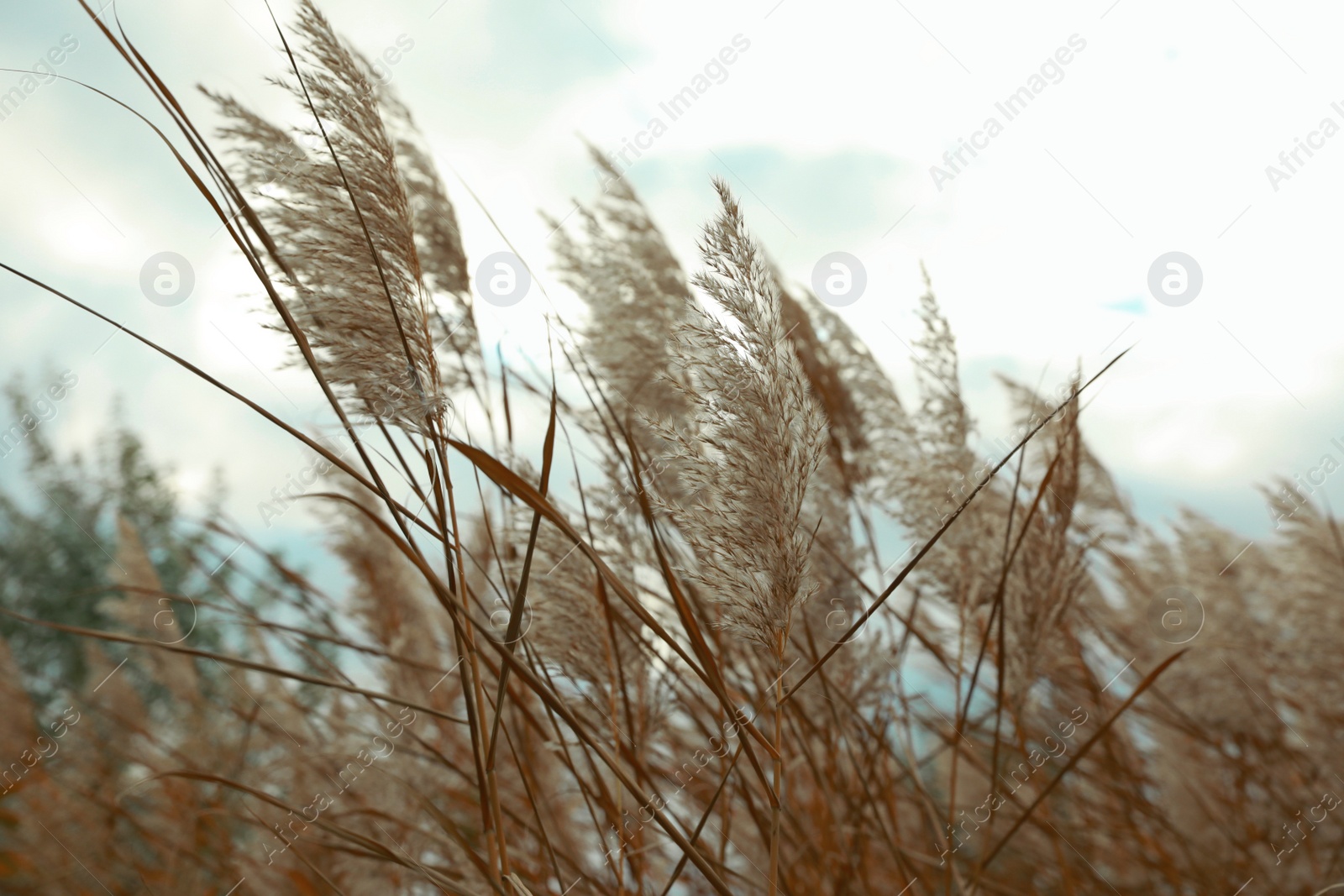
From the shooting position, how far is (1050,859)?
2.48 m

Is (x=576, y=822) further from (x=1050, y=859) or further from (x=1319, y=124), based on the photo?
(x=1319, y=124)

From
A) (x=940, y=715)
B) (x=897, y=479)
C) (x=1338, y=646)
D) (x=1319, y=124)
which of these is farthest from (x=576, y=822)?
(x=1319, y=124)

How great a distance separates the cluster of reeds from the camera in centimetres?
83

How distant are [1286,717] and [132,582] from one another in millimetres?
3977

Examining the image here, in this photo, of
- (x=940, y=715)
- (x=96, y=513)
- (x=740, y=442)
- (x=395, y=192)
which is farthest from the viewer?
(x=96, y=513)

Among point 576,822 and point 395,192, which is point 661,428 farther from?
point 576,822

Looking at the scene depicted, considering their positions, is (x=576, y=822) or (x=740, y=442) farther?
(x=576, y=822)

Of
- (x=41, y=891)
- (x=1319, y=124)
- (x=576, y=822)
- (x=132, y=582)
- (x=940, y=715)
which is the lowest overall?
(x=940, y=715)

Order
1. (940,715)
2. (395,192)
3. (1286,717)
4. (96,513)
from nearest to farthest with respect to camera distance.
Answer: (395,192) → (940,715) → (1286,717) → (96,513)

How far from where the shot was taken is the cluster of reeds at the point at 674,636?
0.83 meters

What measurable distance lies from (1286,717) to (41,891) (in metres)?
4.39

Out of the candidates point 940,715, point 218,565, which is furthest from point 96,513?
point 940,715

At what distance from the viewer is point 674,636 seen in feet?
4.42

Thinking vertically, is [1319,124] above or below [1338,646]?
above
